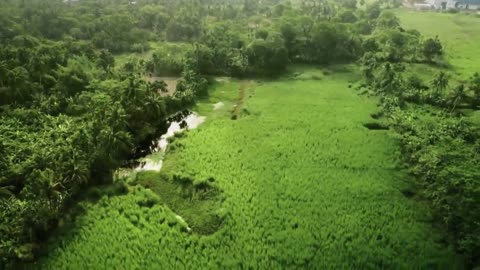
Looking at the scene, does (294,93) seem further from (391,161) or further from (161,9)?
(161,9)

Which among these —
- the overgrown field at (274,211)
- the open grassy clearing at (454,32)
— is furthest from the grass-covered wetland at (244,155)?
the open grassy clearing at (454,32)

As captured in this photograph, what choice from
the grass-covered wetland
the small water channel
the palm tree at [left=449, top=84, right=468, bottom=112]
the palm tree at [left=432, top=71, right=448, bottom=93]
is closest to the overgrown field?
the grass-covered wetland

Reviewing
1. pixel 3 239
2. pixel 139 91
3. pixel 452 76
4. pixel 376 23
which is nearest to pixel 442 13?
pixel 376 23

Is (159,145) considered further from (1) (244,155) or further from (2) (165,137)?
(1) (244,155)

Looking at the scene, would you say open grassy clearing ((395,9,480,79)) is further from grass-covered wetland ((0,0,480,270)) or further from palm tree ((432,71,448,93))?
palm tree ((432,71,448,93))

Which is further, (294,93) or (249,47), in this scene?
(249,47)

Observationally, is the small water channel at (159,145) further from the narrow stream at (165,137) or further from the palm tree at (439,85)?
the palm tree at (439,85)

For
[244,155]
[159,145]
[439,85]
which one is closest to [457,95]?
[439,85]
